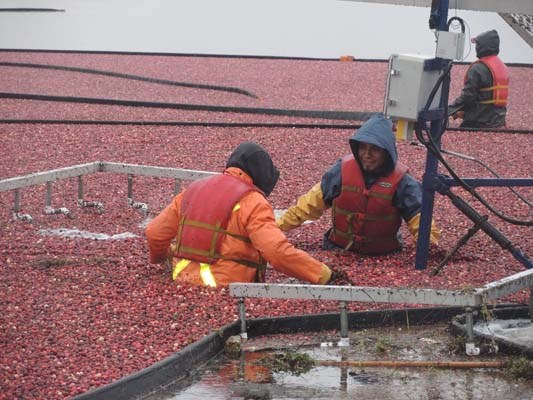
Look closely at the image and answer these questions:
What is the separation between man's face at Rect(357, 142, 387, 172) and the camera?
8.15 m

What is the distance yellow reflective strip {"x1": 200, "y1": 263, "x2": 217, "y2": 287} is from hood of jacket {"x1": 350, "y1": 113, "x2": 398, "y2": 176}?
1.44 m

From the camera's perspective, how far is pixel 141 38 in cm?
3403

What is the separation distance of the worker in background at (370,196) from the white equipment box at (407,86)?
0.33m

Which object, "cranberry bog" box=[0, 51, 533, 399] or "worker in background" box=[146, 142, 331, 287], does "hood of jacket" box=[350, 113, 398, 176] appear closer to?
"cranberry bog" box=[0, 51, 533, 399]

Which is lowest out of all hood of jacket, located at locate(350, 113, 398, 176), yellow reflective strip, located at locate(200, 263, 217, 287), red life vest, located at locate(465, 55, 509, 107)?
yellow reflective strip, located at locate(200, 263, 217, 287)

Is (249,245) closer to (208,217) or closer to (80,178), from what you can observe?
(208,217)

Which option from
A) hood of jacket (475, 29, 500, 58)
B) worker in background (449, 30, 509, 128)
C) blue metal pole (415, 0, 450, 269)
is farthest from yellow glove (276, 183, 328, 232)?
hood of jacket (475, 29, 500, 58)

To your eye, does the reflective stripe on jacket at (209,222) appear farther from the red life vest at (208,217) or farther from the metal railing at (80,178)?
the metal railing at (80,178)

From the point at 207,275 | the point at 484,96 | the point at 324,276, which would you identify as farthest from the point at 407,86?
the point at 484,96

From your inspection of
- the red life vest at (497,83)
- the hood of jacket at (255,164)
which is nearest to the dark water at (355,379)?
the hood of jacket at (255,164)

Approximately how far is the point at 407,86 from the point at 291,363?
228 cm

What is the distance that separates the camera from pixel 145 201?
10.5 metres

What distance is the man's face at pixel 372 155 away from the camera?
321 inches

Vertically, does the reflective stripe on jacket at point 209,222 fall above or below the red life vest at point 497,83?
below
